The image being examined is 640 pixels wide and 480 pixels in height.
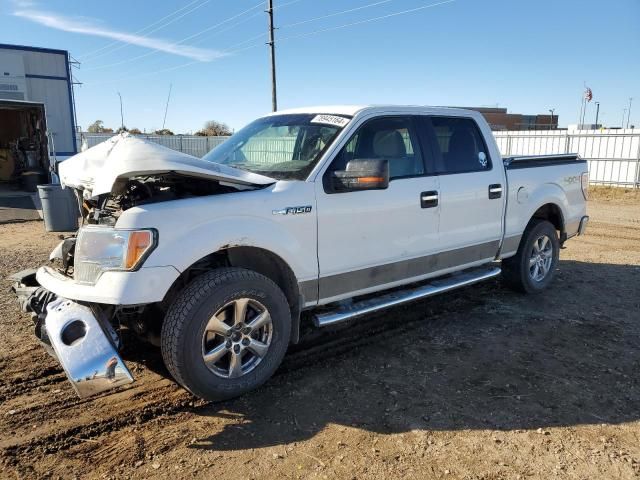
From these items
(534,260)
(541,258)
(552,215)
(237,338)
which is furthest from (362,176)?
(552,215)

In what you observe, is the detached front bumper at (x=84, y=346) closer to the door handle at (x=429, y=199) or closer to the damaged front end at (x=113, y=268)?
the damaged front end at (x=113, y=268)

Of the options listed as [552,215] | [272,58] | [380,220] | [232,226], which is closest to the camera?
[232,226]

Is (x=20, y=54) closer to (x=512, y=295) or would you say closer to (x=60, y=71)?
(x=60, y=71)

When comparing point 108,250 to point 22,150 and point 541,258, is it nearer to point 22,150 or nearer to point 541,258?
point 541,258

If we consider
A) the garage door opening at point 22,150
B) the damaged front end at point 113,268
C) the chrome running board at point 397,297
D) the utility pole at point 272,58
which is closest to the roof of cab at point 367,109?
the damaged front end at point 113,268

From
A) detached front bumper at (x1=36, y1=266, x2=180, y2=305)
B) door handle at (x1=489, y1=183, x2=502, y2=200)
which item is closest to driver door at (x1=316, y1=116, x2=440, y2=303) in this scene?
door handle at (x1=489, y1=183, x2=502, y2=200)

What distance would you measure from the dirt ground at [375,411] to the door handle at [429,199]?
1.21 metres

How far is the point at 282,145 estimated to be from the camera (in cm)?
434

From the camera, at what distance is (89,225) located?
3.32 m

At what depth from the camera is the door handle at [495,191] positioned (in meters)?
5.10

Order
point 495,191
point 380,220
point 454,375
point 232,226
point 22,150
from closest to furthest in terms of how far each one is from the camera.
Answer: point 232,226 < point 454,375 < point 380,220 < point 495,191 < point 22,150

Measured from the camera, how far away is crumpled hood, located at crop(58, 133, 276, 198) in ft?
10.2

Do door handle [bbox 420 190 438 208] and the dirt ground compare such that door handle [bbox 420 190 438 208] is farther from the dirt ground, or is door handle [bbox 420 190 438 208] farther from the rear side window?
the dirt ground

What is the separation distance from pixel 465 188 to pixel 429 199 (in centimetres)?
56
